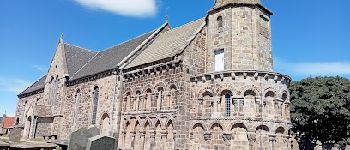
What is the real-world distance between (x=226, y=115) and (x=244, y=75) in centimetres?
317

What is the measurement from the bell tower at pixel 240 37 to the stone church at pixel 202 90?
78 mm

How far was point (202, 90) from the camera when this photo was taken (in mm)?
22578

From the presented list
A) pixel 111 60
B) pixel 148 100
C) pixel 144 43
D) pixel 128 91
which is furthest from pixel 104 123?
pixel 144 43

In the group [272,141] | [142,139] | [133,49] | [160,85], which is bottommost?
[142,139]

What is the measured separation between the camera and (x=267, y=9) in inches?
979

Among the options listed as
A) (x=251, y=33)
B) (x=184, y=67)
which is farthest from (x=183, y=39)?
(x=251, y=33)

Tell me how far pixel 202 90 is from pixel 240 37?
523cm

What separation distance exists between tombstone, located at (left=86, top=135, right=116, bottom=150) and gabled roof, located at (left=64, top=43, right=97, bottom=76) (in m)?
25.8

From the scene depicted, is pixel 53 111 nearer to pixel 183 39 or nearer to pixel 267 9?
pixel 183 39

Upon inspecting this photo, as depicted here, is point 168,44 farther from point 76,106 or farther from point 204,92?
point 76,106

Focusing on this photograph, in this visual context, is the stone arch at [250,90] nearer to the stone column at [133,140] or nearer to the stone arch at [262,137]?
the stone arch at [262,137]

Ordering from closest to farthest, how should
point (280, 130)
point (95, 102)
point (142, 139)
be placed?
point (280, 130) < point (142, 139) < point (95, 102)

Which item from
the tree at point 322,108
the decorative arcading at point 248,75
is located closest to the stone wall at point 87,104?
the decorative arcading at point 248,75

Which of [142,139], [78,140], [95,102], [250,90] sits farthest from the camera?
[95,102]
